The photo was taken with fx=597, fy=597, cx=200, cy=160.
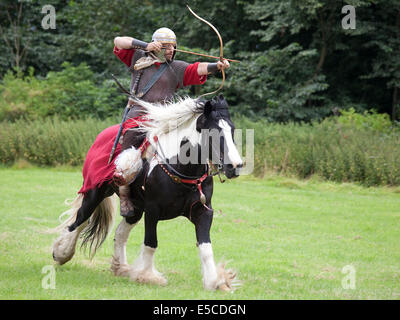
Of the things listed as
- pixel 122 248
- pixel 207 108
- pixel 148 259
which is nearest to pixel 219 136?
pixel 207 108

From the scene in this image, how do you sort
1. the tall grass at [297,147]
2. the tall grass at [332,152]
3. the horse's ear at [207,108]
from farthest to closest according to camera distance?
the tall grass at [297,147] → the tall grass at [332,152] → the horse's ear at [207,108]

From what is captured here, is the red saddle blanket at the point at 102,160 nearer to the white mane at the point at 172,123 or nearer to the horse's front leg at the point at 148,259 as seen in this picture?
the white mane at the point at 172,123

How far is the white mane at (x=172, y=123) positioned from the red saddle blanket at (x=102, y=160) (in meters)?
0.22

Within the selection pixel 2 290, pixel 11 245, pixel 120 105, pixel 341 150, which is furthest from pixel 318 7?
pixel 2 290

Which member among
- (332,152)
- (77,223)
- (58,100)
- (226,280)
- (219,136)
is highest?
(58,100)

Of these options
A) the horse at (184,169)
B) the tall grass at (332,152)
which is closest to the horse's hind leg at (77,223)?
the horse at (184,169)

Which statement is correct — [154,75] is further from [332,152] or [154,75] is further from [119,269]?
[332,152]

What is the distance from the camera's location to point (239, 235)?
1092cm

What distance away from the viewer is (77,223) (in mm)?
7773

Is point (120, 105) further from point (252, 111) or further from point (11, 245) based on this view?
point (11, 245)

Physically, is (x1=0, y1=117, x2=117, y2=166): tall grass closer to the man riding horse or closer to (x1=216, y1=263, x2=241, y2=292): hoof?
the man riding horse

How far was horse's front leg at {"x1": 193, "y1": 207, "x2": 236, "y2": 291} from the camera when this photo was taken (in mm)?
6452

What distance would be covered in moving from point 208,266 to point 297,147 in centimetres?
1081

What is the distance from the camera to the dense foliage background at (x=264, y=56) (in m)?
21.0
